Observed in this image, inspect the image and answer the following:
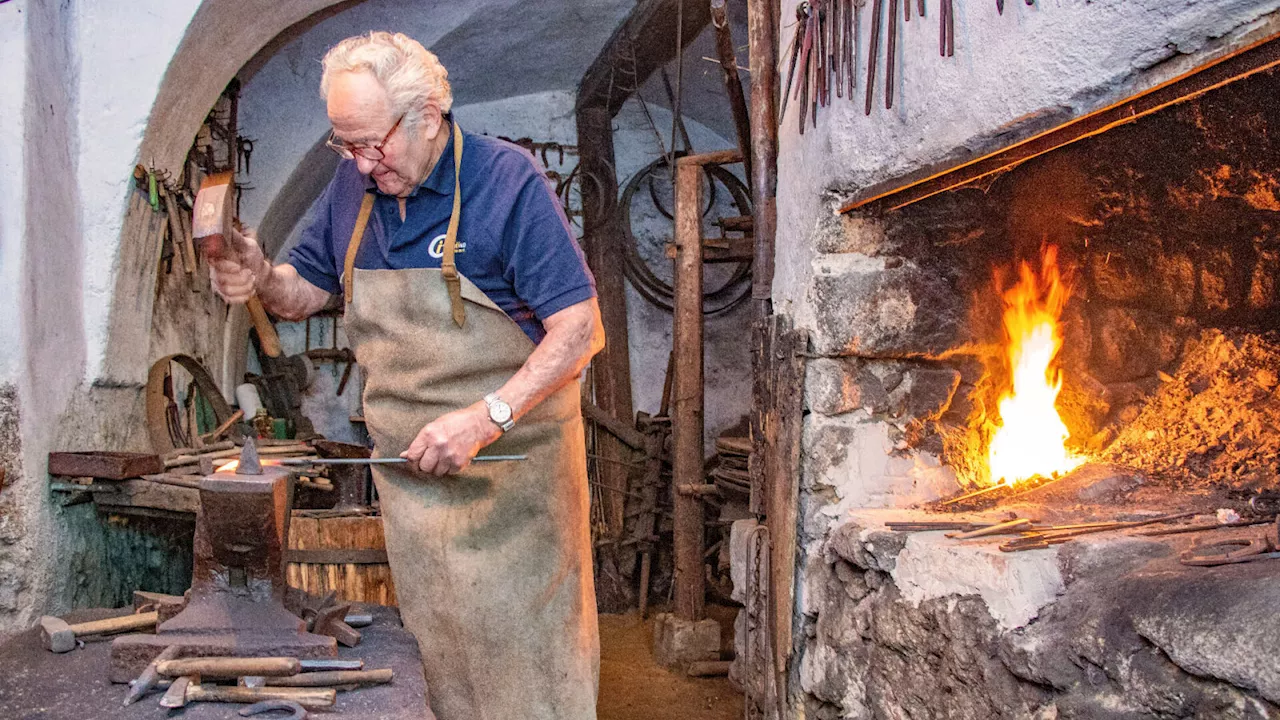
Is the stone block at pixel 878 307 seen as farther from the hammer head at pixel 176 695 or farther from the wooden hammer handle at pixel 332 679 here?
the hammer head at pixel 176 695

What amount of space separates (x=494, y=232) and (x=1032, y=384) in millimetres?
1806

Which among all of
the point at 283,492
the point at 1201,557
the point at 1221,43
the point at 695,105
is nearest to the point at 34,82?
the point at 283,492

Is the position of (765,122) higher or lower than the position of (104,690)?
higher

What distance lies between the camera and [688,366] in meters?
4.95

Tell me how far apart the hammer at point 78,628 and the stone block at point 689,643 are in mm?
3467

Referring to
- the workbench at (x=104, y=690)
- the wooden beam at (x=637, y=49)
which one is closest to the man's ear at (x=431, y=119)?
the workbench at (x=104, y=690)

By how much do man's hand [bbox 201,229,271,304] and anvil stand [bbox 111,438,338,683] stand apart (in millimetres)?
432

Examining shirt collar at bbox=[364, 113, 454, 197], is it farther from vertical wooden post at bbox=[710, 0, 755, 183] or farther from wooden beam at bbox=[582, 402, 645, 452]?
wooden beam at bbox=[582, 402, 645, 452]

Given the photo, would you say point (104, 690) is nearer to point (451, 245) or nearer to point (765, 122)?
point (451, 245)

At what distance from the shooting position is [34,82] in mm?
2986

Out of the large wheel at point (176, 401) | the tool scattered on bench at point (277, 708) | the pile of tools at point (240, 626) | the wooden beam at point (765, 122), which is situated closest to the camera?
the tool scattered on bench at point (277, 708)

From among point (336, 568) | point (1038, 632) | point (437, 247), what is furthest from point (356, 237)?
point (1038, 632)

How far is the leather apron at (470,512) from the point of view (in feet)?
7.25

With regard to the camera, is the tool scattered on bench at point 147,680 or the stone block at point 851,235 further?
the stone block at point 851,235
